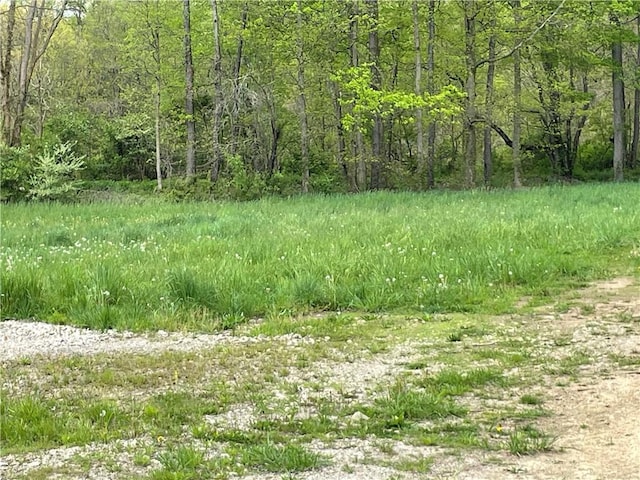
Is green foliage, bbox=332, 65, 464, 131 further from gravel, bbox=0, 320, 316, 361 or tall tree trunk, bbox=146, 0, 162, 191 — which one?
gravel, bbox=0, 320, 316, 361

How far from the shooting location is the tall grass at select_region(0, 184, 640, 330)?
7332 mm

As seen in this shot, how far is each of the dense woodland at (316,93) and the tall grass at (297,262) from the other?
10.6 metres

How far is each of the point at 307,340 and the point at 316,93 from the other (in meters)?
Answer: 23.9

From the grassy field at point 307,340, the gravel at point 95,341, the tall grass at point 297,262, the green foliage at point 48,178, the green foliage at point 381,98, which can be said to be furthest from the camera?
the green foliage at point 381,98

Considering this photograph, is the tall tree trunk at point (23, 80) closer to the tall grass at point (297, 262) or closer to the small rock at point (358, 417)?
the tall grass at point (297, 262)

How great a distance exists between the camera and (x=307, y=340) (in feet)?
20.2

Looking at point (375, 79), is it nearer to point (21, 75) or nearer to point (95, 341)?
point (21, 75)

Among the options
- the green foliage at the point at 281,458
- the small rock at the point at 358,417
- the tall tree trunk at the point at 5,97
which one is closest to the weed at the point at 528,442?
the small rock at the point at 358,417

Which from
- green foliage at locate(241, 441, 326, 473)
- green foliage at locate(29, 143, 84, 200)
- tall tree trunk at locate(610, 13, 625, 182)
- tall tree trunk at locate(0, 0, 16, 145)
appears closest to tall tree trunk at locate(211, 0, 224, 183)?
green foliage at locate(29, 143, 84, 200)

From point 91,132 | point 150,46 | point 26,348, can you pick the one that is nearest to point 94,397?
point 26,348

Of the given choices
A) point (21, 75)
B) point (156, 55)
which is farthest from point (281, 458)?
point (156, 55)

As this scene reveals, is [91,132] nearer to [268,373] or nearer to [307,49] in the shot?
[307,49]

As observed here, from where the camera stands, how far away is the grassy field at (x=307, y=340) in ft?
12.3

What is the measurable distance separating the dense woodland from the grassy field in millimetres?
12420
